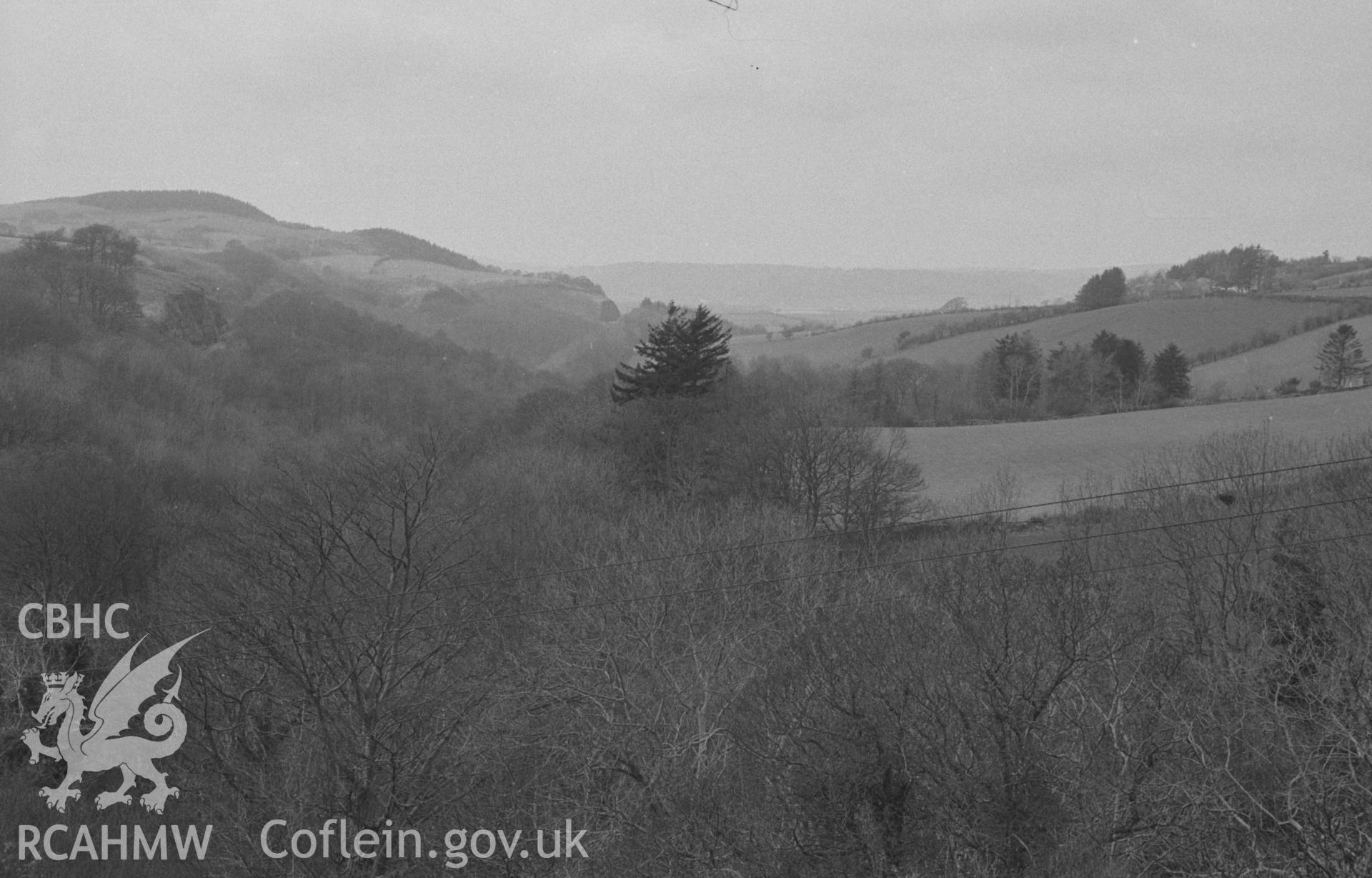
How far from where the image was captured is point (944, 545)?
87.8 ft

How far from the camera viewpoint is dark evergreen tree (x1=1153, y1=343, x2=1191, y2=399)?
58.8m

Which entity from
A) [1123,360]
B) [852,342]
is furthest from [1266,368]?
[852,342]

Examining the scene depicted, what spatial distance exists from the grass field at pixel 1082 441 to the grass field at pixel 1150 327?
2512 cm

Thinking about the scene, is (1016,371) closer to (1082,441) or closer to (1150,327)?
(1150,327)

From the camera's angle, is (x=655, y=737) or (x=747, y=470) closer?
(x=655, y=737)

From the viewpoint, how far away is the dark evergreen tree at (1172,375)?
2317 inches

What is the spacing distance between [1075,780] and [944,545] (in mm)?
14536

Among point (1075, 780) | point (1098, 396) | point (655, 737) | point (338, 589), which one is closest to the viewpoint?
point (1075, 780)

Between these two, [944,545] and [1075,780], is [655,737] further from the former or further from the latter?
[944,545]

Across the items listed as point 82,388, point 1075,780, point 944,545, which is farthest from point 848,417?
point 82,388

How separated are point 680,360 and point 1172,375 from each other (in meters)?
36.9

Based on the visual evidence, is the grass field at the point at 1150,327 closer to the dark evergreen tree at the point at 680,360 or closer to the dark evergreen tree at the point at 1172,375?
the dark evergreen tree at the point at 1172,375

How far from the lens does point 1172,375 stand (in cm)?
5931

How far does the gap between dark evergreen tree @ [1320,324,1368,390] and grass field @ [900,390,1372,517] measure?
8093 mm
